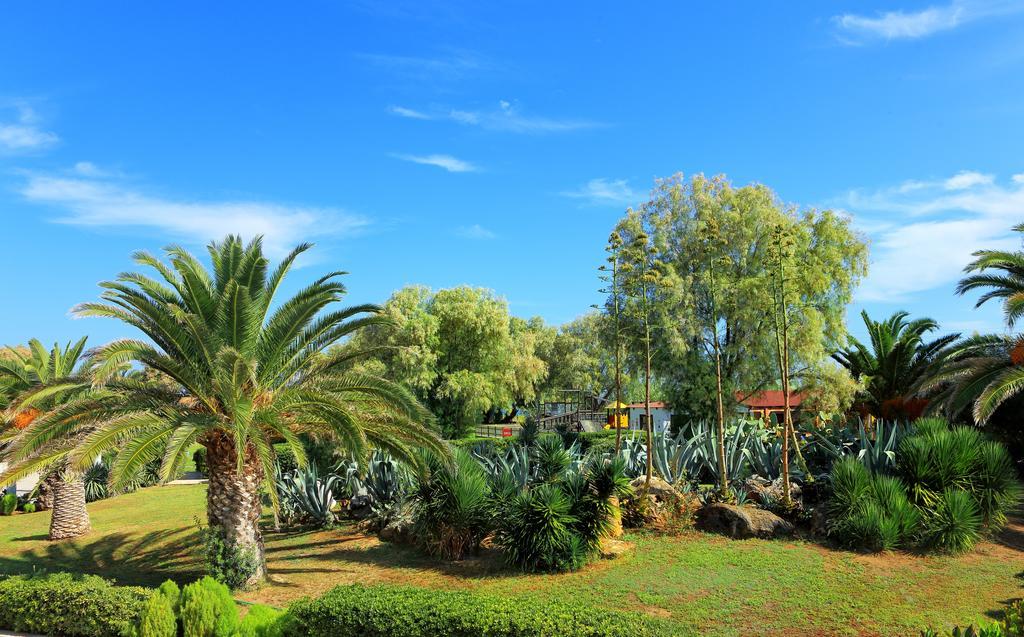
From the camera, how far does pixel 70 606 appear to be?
9.28 metres

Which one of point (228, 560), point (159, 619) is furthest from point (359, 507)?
point (159, 619)

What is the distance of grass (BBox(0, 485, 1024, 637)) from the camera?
9203 mm

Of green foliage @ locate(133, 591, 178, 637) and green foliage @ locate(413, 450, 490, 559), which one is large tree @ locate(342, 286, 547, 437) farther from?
green foliage @ locate(133, 591, 178, 637)

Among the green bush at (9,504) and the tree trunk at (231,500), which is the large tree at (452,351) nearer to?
the green bush at (9,504)

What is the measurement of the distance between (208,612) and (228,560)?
3290mm

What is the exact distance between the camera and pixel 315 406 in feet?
36.6

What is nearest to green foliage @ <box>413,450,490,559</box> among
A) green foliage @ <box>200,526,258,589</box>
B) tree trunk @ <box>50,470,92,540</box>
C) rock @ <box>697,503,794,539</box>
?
green foliage @ <box>200,526,258,589</box>

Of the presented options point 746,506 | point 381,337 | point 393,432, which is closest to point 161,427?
point 393,432

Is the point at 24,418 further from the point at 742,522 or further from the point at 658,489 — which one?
the point at 742,522

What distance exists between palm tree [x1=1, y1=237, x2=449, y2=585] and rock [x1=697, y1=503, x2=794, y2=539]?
540 centimetres

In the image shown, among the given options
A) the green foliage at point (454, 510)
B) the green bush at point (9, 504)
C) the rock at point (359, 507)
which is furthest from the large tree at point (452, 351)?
the green foliage at point (454, 510)

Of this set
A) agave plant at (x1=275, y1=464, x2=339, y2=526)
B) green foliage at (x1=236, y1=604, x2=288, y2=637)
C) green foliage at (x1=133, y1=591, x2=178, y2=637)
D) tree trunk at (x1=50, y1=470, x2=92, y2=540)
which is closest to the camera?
green foliage at (x1=236, y1=604, x2=288, y2=637)

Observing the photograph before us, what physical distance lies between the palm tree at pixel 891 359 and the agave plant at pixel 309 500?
66.7 ft

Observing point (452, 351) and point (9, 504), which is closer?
point (9, 504)
